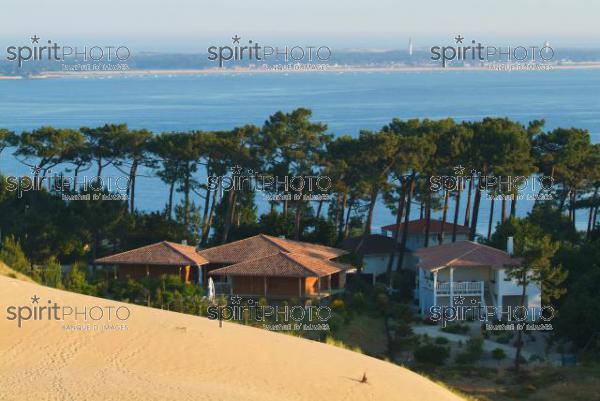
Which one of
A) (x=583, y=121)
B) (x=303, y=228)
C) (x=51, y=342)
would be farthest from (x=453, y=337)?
(x=583, y=121)

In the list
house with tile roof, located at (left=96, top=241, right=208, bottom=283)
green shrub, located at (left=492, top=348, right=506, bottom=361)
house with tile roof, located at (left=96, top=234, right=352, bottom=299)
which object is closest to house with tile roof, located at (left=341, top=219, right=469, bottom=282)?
house with tile roof, located at (left=96, top=234, right=352, bottom=299)

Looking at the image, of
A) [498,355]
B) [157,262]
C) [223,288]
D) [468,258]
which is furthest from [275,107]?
[498,355]

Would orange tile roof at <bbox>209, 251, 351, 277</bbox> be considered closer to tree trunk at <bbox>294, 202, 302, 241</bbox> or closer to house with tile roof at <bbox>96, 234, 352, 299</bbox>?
house with tile roof at <bbox>96, 234, 352, 299</bbox>

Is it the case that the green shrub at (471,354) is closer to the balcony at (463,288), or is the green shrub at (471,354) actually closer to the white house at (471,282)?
the white house at (471,282)

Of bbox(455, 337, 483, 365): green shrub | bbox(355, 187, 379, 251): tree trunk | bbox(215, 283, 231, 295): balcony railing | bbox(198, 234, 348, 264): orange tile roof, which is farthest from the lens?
bbox(355, 187, 379, 251): tree trunk

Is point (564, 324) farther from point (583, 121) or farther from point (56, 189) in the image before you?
point (583, 121)
